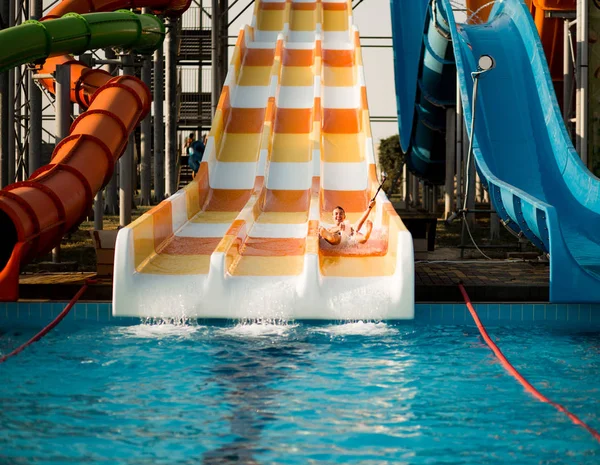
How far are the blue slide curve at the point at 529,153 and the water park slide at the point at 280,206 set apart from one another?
1213 mm

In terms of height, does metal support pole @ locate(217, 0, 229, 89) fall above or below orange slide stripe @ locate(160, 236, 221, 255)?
above

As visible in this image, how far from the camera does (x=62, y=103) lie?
10102mm

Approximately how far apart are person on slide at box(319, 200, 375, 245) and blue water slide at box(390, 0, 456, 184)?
5575 millimetres

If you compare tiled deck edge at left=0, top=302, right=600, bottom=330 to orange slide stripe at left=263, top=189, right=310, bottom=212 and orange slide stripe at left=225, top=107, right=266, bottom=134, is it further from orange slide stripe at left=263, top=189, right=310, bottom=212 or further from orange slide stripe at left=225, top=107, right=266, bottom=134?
orange slide stripe at left=225, top=107, right=266, bottom=134

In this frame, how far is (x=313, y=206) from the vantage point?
955 centimetres

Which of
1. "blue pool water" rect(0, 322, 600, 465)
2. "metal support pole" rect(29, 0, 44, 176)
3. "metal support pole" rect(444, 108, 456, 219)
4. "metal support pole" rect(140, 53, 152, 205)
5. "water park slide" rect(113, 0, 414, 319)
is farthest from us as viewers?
"metal support pole" rect(140, 53, 152, 205)

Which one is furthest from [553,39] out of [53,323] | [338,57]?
[53,323]

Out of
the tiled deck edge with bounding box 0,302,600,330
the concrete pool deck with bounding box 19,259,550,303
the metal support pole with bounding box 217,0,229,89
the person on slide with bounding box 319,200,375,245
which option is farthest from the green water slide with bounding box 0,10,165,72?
the metal support pole with bounding box 217,0,229,89

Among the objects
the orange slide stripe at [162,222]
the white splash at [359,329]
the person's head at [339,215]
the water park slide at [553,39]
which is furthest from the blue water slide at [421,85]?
the white splash at [359,329]

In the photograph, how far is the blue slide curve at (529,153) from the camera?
25.1ft

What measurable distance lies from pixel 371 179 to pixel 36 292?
159 inches

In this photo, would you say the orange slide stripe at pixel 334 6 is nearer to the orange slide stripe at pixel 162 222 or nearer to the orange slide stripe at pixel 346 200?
the orange slide stripe at pixel 346 200

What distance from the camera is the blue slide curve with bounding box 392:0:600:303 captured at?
7.66 meters

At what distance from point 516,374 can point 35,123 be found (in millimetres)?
7916
